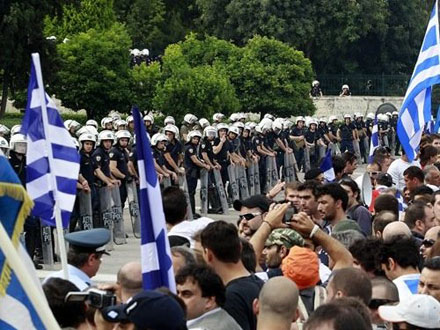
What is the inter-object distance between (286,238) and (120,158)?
13090 millimetres

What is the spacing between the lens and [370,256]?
8984mm

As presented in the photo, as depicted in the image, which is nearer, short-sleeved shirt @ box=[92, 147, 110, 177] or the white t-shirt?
the white t-shirt

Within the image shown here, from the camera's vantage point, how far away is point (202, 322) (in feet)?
24.2

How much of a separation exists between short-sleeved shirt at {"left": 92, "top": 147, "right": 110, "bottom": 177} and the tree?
704 inches

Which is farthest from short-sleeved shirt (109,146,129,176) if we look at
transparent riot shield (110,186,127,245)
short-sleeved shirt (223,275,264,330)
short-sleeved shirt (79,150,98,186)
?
short-sleeved shirt (223,275,264,330)

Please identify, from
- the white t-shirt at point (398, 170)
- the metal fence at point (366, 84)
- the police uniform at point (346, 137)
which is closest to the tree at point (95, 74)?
the police uniform at point (346, 137)

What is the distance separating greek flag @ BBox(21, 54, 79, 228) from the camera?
11000 millimetres

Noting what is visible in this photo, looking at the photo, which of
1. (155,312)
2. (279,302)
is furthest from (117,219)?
(155,312)

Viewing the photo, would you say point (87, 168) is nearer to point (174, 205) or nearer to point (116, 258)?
point (116, 258)

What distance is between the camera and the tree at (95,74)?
1563 inches

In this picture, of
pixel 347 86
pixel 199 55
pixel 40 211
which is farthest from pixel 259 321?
pixel 347 86

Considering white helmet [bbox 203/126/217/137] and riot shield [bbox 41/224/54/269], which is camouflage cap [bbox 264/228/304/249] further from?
white helmet [bbox 203/126/217/137]

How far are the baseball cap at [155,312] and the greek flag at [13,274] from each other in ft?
1.69

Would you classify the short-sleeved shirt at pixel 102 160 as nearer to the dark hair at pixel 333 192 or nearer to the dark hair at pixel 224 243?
the dark hair at pixel 333 192
